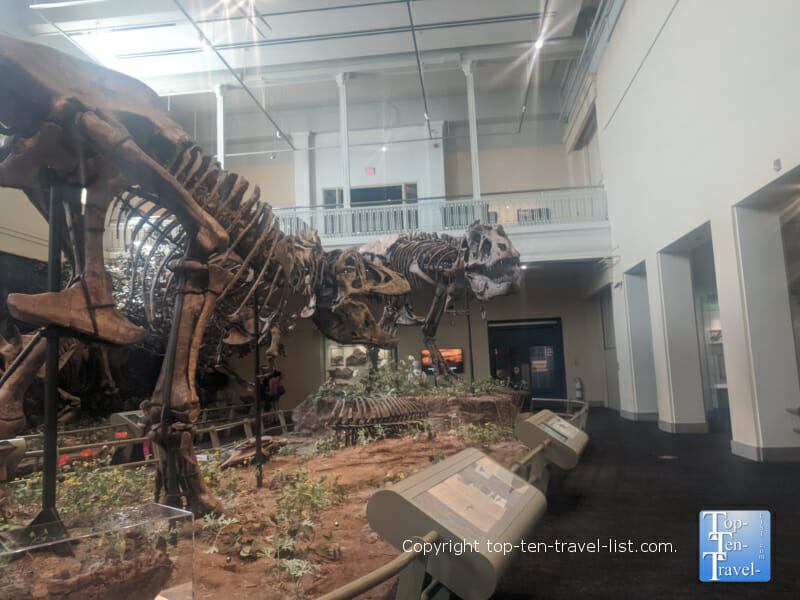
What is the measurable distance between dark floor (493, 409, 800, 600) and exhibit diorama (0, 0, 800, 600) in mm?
25

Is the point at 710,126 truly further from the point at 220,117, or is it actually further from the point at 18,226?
the point at 220,117

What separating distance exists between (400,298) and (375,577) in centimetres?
773

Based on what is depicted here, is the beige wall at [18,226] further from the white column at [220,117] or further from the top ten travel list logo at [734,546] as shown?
the white column at [220,117]

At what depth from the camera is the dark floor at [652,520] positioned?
2.48 metres

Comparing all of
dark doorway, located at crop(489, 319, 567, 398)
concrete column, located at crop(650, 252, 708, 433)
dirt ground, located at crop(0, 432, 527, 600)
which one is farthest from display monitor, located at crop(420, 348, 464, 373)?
dirt ground, located at crop(0, 432, 527, 600)

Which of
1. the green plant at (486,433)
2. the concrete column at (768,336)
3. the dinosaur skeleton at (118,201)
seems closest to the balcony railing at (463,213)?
the green plant at (486,433)

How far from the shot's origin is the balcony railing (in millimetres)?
12039

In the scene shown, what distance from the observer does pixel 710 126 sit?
628 cm

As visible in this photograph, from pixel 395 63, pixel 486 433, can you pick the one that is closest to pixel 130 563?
pixel 486 433

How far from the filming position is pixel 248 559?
262cm

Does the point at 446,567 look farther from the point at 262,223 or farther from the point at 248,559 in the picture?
the point at 262,223

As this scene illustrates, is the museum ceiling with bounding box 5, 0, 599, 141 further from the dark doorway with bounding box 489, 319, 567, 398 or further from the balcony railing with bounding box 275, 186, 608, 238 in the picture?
the dark doorway with bounding box 489, 319, 567, 398

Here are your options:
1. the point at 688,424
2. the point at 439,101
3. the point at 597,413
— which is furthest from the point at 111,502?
the point at 439,101

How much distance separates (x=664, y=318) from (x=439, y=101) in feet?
31.7
